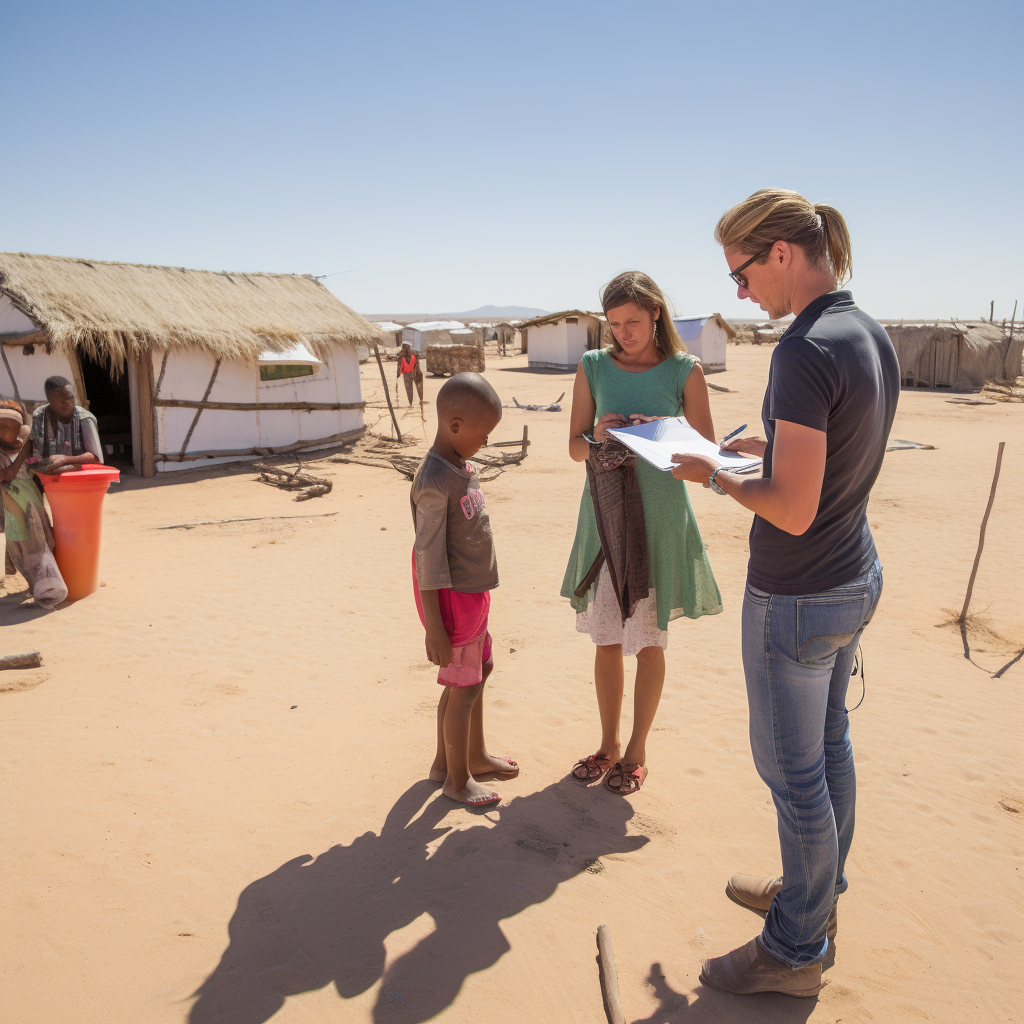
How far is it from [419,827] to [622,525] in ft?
4.59

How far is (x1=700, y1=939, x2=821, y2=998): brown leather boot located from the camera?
6.52ft

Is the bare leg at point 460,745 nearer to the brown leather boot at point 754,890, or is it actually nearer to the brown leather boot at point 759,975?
the brown leather boot at point 754,890

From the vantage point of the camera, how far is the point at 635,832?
282 centimetres

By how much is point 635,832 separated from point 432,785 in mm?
874

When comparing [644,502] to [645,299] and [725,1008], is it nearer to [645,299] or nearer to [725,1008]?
[645,299]

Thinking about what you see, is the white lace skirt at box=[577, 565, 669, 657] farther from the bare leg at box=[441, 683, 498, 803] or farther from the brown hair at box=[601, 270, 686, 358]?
the brown hair at box=[601, 270, 686, 358]

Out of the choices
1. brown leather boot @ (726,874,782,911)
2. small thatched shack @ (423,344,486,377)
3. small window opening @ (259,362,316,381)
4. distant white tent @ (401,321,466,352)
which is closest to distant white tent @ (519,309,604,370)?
small thatched shack @ (423,344,486,377)

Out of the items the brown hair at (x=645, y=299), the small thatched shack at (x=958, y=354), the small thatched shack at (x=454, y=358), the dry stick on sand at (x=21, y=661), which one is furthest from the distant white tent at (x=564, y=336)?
the brown hair at (x=645, y=299)

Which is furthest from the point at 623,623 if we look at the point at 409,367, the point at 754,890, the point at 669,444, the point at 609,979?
the point at 409,367

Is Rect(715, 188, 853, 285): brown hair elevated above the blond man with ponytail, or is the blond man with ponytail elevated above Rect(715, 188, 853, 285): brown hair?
Rect(715, 188, 853, 285): brown hair

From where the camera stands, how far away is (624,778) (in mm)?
3053

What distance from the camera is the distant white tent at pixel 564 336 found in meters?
27.9

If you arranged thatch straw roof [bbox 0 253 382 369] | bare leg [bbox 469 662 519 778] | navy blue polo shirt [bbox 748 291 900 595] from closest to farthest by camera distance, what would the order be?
1. navy blue polo shirt [bbox 748 291 900 595]
2. bare leg [bbox 469 662 519 778]
3. thatch straw roof [bbox 0 253 382 369]

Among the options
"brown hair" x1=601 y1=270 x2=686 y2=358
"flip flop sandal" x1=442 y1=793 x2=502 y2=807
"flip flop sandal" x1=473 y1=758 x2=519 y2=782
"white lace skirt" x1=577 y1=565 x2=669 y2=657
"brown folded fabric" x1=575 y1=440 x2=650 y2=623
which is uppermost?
"brown hair" x1=601 y1=270 x2=686 y2=358
